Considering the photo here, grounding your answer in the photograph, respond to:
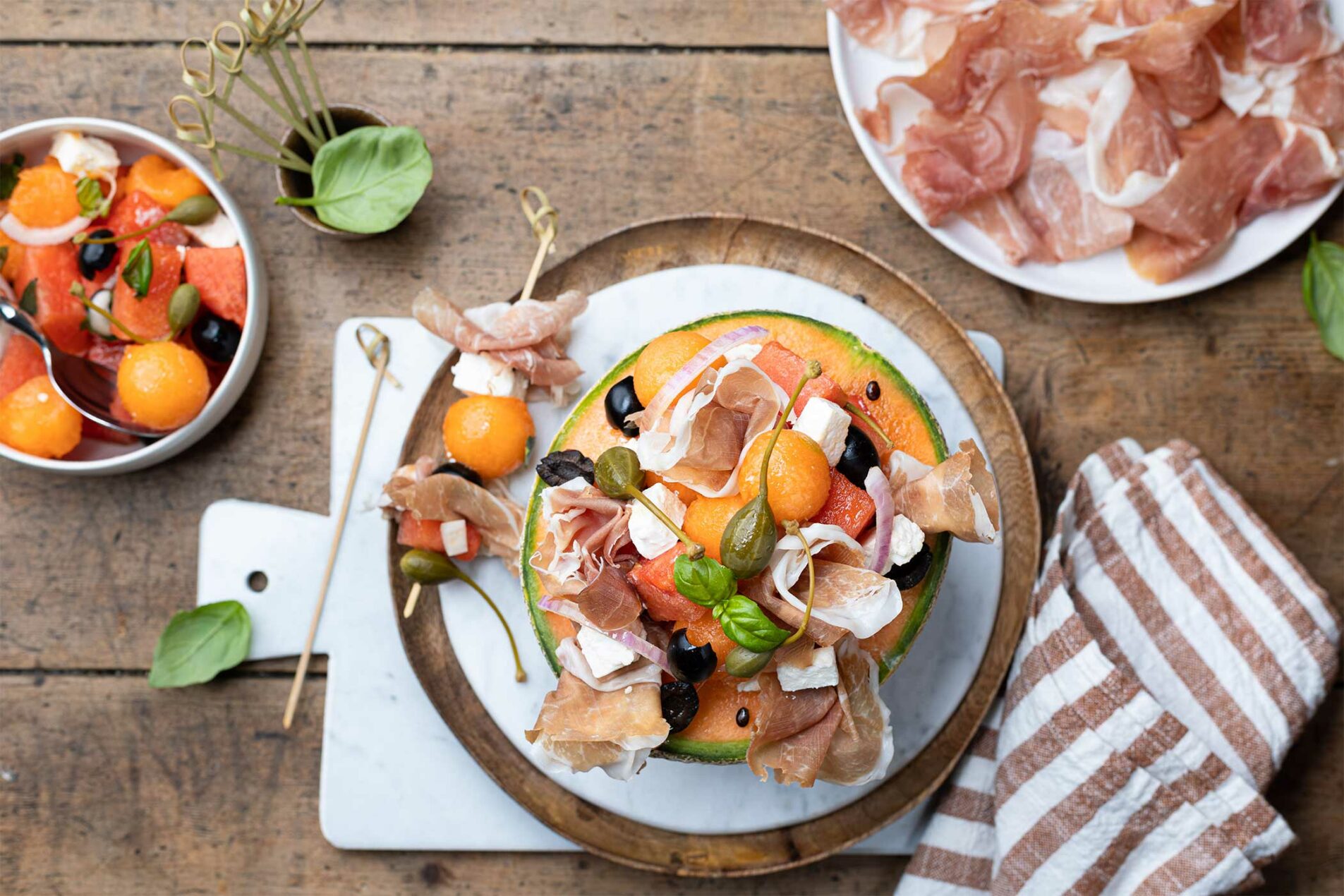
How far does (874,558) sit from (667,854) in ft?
2.69

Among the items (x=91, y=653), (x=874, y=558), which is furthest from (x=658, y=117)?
(x=91, y=653)

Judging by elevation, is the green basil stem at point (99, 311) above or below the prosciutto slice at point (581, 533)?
above

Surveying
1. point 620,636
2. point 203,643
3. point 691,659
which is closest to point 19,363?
point 203,643

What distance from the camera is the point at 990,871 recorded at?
6.15ft

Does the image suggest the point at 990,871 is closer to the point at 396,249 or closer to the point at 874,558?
the point at 874,558

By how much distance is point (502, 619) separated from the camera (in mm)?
1716

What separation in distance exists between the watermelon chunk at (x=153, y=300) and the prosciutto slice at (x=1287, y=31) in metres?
2.14

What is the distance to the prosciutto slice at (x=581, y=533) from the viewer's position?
1426 millimetres

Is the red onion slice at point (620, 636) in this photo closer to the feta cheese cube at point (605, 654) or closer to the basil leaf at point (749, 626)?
the feta cheese cube at point (605, 654)

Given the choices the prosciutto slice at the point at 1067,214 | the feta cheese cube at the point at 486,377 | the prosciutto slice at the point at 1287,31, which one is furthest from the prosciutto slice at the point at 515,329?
the prosciutto slice at the point at 1287,31

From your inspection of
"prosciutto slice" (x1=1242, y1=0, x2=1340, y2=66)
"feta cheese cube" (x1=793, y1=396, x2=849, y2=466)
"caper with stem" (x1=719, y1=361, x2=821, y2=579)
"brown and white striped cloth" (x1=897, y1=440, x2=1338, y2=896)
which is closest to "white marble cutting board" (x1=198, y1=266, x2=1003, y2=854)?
"brown and white striped cloth" (x1=897, y1=440, x2=1338, y2=896)

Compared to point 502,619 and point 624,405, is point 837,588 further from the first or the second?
point 502,619

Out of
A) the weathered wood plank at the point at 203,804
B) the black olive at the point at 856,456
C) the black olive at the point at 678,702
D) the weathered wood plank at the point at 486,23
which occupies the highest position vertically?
the weathered wood plank at the point at 486,23

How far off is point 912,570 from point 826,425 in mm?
270
